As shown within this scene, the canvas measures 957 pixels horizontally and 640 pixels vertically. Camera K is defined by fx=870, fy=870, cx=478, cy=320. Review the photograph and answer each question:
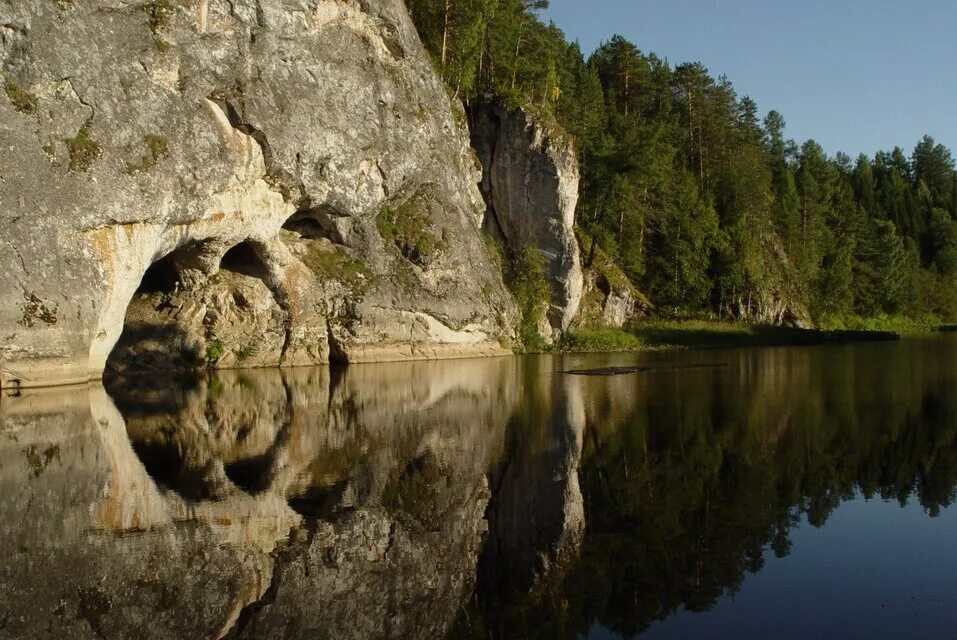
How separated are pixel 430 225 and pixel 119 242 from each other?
1820 cm

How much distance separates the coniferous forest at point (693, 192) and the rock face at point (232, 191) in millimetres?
8305

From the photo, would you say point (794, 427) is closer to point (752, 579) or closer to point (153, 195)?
point (752, 579)

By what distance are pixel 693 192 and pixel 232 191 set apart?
4689 centimetres

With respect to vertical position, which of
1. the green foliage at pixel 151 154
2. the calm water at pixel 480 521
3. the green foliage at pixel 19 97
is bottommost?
the calm water at pixel 480 521

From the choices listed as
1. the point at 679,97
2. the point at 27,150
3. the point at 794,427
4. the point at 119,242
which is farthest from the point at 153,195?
the point at 679,97

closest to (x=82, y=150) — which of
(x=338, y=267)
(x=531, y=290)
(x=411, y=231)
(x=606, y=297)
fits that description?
(x=338, y=267)

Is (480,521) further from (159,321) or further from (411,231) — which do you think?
(411,231)

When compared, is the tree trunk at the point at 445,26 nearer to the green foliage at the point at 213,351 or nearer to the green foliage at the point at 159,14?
the green foliage at the point at 159,14

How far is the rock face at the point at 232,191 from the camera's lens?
84.3 feet

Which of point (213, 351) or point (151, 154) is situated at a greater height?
point (151, 154)

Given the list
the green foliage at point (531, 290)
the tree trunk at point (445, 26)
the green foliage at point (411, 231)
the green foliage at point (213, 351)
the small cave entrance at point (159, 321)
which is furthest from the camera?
the green foliage at point (531, 290)

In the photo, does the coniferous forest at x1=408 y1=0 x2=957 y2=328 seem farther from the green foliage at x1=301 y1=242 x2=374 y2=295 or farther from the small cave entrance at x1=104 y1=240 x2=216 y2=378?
the small cave entrance at x1=104 y1=240 x2=216 y2=378

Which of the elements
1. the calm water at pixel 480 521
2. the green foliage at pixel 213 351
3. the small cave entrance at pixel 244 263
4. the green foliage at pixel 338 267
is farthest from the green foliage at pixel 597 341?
the calm water at pixel 480 521

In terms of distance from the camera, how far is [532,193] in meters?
54.8
